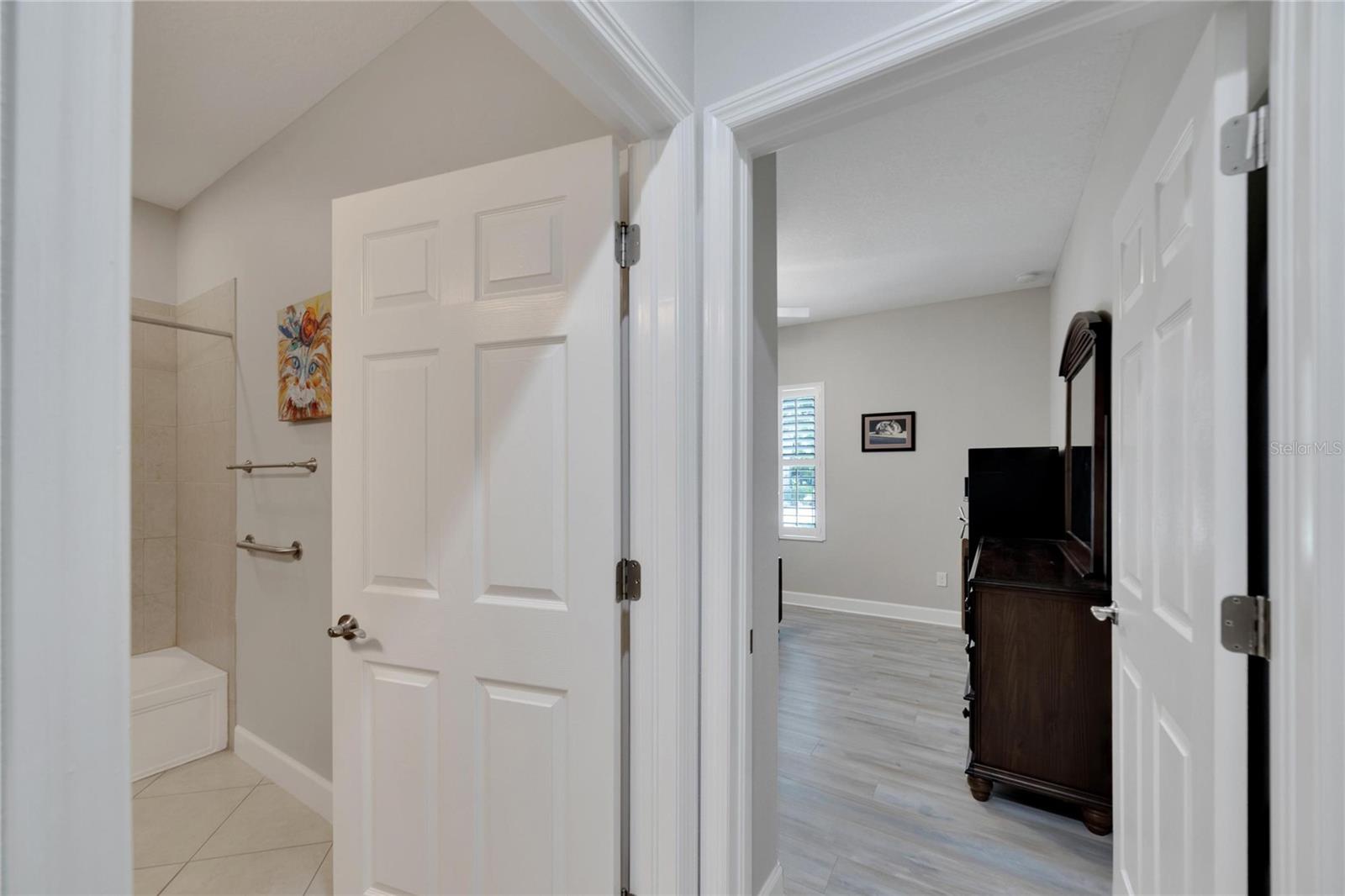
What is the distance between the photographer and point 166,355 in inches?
121

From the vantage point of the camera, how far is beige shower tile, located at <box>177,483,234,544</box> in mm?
2688

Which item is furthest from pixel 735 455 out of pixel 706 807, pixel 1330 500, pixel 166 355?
pixel 166 355

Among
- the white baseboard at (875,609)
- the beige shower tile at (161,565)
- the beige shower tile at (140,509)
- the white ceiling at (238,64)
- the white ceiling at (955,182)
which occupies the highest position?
the white ceiling at (238,64)

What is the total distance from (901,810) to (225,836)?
94.9 inches

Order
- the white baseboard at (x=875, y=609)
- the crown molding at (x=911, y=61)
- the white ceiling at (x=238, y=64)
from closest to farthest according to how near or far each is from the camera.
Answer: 1. the crown molding at (x=911, y=61)
2. the white ceiling at (x=238, y=64)
3. the white baseboard at (x=875, y=609)

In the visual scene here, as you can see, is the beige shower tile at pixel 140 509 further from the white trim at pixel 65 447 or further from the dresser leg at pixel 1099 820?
the dresser leg at pixel 1099 820

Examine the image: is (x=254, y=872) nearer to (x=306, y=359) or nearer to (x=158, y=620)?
(x=306, y=359)

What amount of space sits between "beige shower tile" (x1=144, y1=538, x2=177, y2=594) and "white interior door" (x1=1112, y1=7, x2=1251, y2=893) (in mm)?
4036

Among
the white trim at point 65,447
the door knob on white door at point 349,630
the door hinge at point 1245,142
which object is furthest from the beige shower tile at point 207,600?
the door hinge at point 1245,142

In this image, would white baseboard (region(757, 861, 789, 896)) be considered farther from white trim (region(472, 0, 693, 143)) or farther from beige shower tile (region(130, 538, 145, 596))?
beige shower tile (region(130, 538, 145, 596))

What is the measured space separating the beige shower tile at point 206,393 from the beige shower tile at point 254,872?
170 centimetres

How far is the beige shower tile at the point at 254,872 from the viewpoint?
6.03 feet

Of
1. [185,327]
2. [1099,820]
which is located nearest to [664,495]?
[1099,820]

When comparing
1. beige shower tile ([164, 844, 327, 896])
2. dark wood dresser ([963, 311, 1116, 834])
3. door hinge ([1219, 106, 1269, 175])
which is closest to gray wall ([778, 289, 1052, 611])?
dark wood dresser ([963, 311, 1116, 834])
